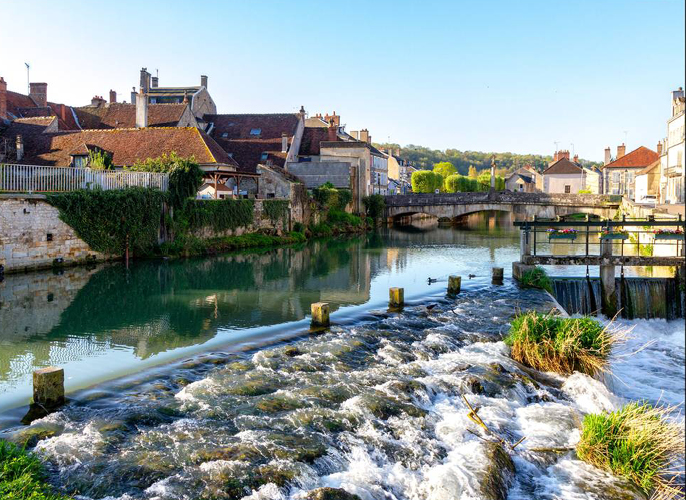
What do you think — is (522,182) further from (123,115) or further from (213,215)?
(213,215)

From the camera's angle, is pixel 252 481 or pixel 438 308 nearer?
pixel 252 481

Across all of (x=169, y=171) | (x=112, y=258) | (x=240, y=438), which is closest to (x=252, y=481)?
(x=240, y=438)

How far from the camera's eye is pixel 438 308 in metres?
16.2

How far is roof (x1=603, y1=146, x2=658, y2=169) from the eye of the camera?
64500 mm

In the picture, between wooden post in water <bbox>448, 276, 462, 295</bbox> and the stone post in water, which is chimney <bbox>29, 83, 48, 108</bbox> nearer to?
wooden post in water <bbox>448, 276, 462, 295</bbox>

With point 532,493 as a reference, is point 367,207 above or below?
above

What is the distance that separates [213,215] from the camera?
Result: 3038 cm

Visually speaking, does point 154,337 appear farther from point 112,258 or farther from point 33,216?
point 112,258

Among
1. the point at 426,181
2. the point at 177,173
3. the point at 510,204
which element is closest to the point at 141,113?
the point at 177,173

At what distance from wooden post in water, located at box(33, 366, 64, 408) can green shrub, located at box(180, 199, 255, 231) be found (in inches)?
776

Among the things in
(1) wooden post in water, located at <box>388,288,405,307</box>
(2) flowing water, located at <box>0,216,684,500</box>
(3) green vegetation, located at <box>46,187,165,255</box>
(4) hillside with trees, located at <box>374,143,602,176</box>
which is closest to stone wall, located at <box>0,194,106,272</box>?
(3) green vegetation, located at <box>46,187,165,255</box>

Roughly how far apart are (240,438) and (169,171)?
21.9 meters

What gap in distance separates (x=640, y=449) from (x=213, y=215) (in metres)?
25.5

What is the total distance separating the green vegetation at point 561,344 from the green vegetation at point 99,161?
20732 mm
